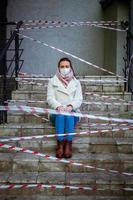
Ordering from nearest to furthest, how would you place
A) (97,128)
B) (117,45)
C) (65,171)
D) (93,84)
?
(65,171), (97,128), (93,84), (117,45)

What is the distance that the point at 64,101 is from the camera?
6.35 m

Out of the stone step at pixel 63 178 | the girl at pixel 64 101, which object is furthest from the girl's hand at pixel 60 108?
the stone step at pixel 63 178

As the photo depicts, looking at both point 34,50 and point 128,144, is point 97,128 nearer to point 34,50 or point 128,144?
point 128,144

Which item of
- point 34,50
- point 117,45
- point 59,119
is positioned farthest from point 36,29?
point 59,119

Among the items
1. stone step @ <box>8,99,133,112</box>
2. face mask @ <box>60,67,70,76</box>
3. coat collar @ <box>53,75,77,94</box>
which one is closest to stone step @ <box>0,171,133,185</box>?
coat collar @ <box>53,75,77,94</box>

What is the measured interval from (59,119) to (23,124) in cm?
105

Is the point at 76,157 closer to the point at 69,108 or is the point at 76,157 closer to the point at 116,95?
the point at 69,108

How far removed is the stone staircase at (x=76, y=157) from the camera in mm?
5371

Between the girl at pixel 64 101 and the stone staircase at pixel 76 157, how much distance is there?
243 millimetres

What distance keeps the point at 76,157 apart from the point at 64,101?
0.89 meters

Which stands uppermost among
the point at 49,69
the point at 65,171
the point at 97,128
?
the point at 49,69

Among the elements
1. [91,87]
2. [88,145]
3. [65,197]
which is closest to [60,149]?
[88,145]

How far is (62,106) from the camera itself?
614cm

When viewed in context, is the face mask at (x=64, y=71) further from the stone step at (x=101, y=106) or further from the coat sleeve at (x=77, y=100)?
the stone step at (x=101, y=106)
